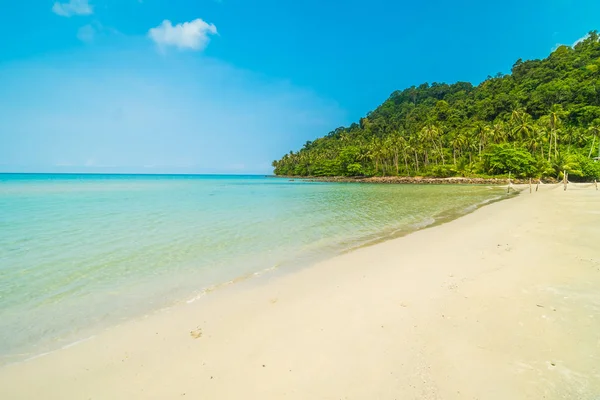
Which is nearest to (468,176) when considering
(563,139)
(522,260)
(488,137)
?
(488,137)

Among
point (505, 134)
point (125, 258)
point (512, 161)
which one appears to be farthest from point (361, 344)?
point (505, 134)

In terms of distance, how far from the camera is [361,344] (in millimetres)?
4062

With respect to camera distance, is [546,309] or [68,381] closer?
[68,381]

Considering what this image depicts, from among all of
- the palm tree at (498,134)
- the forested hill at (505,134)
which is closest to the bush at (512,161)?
the forested hill at (505,134)

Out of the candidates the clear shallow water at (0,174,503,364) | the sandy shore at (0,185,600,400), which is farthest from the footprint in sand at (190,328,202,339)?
the clear shallow water at (0,174,503,364)

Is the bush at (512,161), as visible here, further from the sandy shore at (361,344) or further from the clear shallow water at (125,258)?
the sandy shore at (361,344)

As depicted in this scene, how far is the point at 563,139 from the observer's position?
6762 centimetres

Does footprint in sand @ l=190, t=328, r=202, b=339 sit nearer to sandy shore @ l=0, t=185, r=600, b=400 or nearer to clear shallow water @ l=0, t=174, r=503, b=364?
sandy shore @ l=0, t=185, r=600, b=400

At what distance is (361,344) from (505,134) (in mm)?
87065

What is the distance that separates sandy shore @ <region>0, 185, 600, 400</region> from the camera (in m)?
3.23

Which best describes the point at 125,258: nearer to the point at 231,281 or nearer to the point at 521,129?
the point at 231,281

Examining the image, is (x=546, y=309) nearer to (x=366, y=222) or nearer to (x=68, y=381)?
(x=68, y=381)

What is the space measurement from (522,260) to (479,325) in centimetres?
461

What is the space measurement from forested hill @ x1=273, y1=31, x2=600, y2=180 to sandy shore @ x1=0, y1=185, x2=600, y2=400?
66.3 meters
